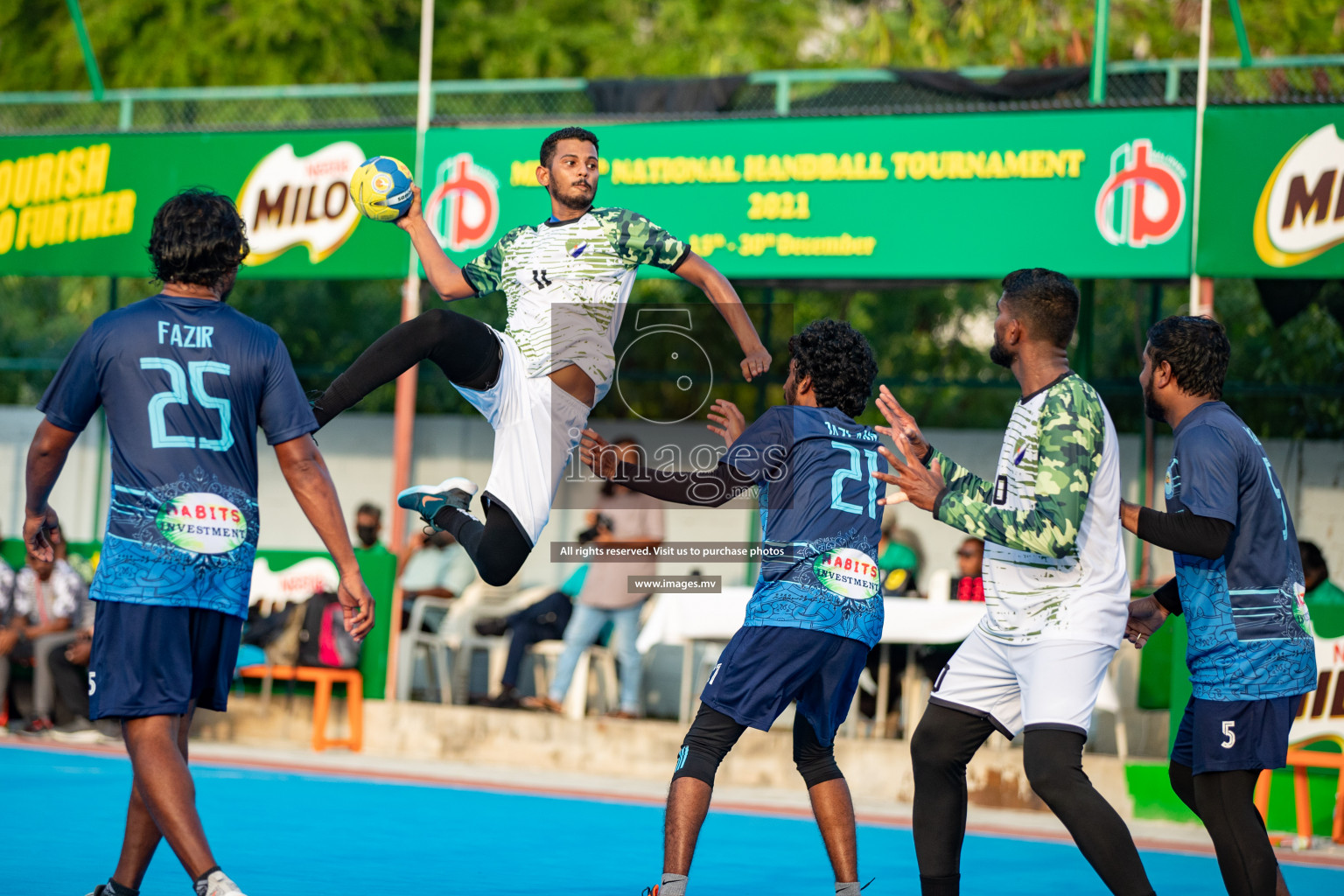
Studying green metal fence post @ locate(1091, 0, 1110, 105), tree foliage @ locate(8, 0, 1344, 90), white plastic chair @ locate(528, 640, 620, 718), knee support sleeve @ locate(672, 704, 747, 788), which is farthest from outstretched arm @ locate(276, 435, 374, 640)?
tree foliage @ locate(8, 0, 1344, 90)

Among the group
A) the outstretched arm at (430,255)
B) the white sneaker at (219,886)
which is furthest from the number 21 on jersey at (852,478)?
the white sneaker at (219,886)

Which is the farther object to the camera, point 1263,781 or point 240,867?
point 1263,781

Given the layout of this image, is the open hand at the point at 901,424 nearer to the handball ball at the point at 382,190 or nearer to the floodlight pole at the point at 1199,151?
the handball ball at the point at 382,190

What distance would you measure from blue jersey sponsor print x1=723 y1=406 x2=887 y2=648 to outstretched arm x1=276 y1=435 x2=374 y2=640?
144cm

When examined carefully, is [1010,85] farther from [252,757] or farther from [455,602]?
[252,757]

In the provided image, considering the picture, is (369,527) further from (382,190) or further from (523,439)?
(382,190)

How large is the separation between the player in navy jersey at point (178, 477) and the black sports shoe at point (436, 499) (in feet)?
3.88

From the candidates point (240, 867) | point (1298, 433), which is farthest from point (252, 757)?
point (1298, 433)

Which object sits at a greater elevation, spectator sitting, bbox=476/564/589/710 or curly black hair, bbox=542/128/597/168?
curly black hair, bbox=542/128/597/168

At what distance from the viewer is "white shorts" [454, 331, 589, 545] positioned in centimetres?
592

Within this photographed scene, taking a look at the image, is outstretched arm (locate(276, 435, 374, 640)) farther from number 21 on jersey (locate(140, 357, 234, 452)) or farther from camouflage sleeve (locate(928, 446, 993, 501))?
camouflage sleeve (locate(928, 446, 993, 501))

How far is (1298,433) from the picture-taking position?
13047mm

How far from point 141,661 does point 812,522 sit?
2.36m

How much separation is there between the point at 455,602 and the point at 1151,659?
587 cm
